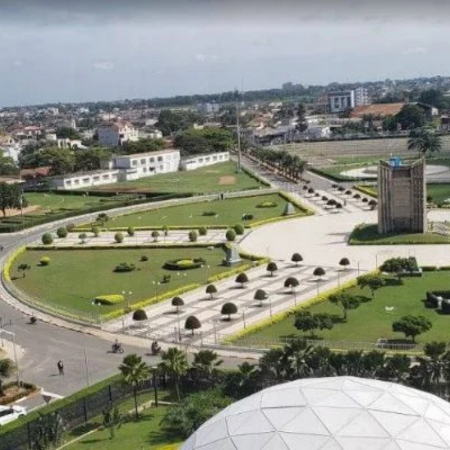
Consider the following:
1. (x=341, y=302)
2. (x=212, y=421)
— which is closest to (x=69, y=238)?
(x=341, y=302)

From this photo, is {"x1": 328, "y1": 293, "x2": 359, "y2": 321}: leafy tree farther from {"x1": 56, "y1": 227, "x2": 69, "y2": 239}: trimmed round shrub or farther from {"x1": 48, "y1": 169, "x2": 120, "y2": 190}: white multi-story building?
{"x1": 48, "y1": 169, "x2": 120, "y2": 190}: white multi-story building

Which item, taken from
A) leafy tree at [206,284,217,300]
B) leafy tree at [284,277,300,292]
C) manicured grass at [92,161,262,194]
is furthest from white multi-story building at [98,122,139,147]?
leafy tree at [284,277,300,292]

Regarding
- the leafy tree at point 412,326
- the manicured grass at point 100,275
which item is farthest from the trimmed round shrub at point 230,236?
the leafy tree at point 412,326

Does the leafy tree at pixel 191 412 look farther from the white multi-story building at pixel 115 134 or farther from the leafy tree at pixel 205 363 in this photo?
the white multi-story building at pixel 115 134

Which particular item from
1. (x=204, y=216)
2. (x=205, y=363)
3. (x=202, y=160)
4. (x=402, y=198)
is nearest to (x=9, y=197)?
(x=204, y=216)

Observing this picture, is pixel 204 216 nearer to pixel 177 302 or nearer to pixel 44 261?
pixel 44 261

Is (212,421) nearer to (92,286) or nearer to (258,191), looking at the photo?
(92,286)
